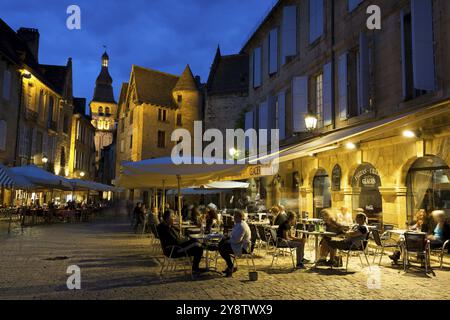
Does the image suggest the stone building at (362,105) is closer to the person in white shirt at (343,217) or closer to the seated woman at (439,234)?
the person in white shirt at (343,217)

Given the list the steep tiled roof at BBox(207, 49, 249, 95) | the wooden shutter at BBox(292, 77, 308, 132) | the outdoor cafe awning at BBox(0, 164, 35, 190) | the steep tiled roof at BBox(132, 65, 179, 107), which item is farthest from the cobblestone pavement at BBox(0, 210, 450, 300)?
the steep tiled roof at BBox(132, 65, 179, 107)

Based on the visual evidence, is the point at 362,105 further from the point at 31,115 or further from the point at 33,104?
the point at 33,104

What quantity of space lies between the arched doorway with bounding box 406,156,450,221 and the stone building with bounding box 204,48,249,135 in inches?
971

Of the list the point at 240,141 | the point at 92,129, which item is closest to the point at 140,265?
the point at 240,141

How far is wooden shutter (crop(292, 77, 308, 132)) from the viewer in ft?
51.3

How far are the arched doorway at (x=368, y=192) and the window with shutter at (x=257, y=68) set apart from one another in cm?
1008

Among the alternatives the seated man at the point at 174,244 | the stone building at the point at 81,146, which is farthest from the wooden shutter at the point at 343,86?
the stone building at the point at 81,146

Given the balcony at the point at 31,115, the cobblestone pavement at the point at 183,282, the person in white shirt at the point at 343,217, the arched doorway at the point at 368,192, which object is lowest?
the cobblestone pavement at the point at 183,282

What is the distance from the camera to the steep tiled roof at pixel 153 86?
39594 millimetres

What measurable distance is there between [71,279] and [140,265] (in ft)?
5.87

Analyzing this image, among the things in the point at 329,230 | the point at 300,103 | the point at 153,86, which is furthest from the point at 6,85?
the point at 329,230

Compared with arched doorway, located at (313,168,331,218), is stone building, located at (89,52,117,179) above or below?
above

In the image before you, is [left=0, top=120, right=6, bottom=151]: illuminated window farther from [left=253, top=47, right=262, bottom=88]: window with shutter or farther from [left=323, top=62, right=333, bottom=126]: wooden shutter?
[left=323, top=62, right=333, bottom=126]: wooden shutter

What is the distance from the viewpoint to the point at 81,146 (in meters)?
40.9
